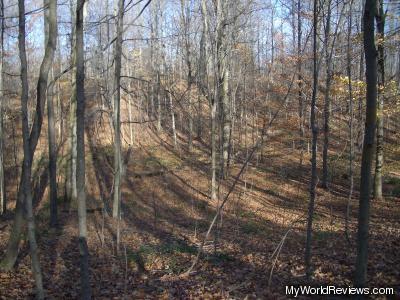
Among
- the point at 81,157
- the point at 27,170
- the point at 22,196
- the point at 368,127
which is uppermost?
the point at 368,127

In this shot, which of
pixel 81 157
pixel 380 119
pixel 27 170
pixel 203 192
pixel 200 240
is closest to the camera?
pixel 81 157

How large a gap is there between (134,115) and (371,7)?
1086 inches

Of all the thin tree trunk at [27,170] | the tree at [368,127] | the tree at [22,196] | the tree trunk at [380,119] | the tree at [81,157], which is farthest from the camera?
the tree trunk at [380,119]

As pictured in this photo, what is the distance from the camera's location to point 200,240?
1042 cm

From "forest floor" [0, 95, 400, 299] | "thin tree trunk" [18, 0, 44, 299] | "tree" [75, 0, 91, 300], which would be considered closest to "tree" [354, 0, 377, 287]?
"forest floor" [0, 95, 400, 299]

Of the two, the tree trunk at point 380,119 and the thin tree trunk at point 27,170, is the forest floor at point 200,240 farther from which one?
the thin tree trunk at point 27,170

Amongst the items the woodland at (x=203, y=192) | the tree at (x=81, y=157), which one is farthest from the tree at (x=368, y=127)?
the tree at (x=81, y=157)

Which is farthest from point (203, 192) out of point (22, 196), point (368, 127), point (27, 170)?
point (368, 127)

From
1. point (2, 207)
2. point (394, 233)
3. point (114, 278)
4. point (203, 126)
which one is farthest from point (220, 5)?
point (203, 126)

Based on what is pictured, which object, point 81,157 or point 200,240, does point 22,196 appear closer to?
point 81,157

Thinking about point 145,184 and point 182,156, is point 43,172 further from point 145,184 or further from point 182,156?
point 182,156

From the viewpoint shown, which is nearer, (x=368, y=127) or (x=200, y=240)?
(x=368, y=127)

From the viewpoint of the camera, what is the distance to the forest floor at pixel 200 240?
6.68m

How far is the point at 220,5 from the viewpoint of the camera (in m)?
14.7
